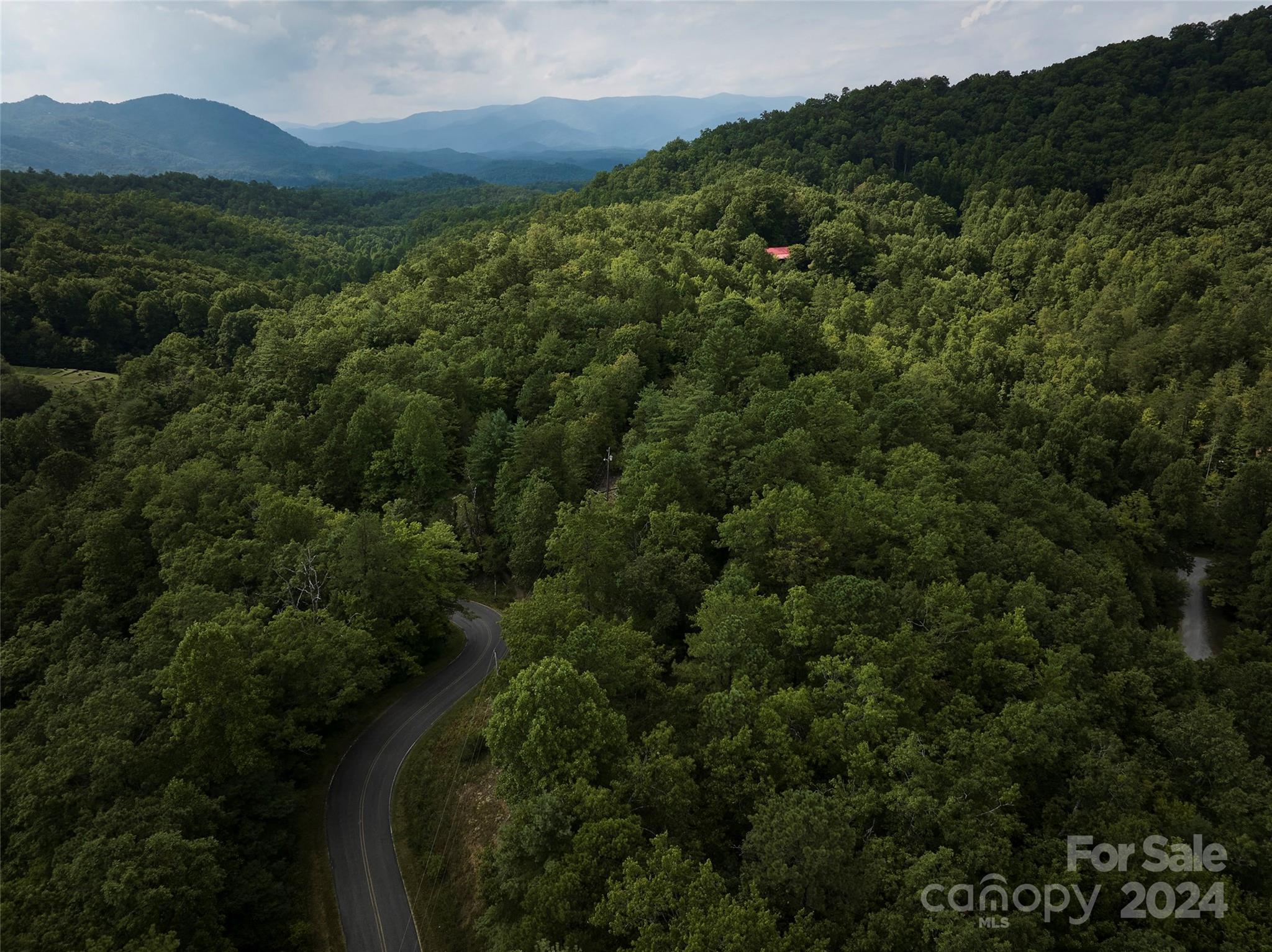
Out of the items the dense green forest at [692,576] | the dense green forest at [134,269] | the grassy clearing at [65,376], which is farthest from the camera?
the dense green forest at [134,269]

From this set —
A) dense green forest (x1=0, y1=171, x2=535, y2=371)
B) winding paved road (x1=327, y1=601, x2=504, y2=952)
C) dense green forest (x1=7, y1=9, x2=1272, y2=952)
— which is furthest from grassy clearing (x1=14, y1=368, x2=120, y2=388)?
winding paved road (x1=327, y1=601, x2=504, y2=952)

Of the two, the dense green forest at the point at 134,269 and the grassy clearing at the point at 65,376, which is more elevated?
the dense green forest at the point at 134,269

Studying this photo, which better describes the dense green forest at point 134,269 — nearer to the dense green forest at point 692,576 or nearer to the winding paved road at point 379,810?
the dense green forest at point 692,576

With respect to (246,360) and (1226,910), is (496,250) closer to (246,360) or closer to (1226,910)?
(246,360)

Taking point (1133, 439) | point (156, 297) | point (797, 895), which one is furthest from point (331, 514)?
point (156, 297)

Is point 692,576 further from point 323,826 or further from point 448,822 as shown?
point 323,826

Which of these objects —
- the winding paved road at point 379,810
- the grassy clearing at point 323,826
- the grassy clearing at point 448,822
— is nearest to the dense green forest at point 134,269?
the grassy clearing at point 323,826
